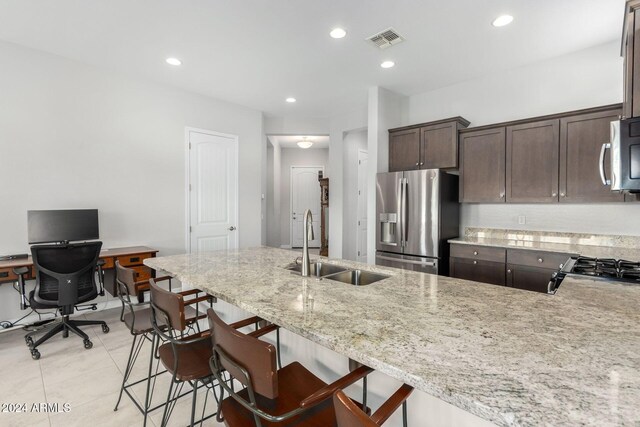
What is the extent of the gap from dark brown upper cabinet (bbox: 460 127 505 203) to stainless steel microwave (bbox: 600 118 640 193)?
1.65 metres

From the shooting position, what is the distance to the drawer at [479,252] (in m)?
3.15

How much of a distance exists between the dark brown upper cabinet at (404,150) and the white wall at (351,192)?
1.30 m

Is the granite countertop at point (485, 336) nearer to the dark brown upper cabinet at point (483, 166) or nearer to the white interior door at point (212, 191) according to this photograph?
the dark brown upper cabinet at point (483, 166)

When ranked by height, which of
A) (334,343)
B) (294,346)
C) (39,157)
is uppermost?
(39,157)

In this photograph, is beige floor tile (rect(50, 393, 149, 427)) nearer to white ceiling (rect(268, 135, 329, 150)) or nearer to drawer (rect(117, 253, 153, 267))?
drawer (rect(117, 253, 153, 267))

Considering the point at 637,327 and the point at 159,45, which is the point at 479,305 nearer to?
the point at 637,327

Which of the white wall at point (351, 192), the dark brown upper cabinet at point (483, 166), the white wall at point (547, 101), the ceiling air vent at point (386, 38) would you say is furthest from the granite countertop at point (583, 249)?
the white wall at point (351, 192)

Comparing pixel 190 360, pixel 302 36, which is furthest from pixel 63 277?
pixel 302 36

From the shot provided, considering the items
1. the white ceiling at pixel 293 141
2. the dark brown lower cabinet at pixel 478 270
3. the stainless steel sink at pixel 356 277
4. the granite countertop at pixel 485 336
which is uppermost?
the white ceiling at pixel 293 141

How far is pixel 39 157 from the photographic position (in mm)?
3316

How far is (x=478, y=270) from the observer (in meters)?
3.30

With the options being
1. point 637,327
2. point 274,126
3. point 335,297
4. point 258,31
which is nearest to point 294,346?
point 335,297

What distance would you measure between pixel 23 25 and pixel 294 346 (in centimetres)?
374

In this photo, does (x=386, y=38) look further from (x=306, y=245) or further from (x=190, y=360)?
(x=190, y=360)
